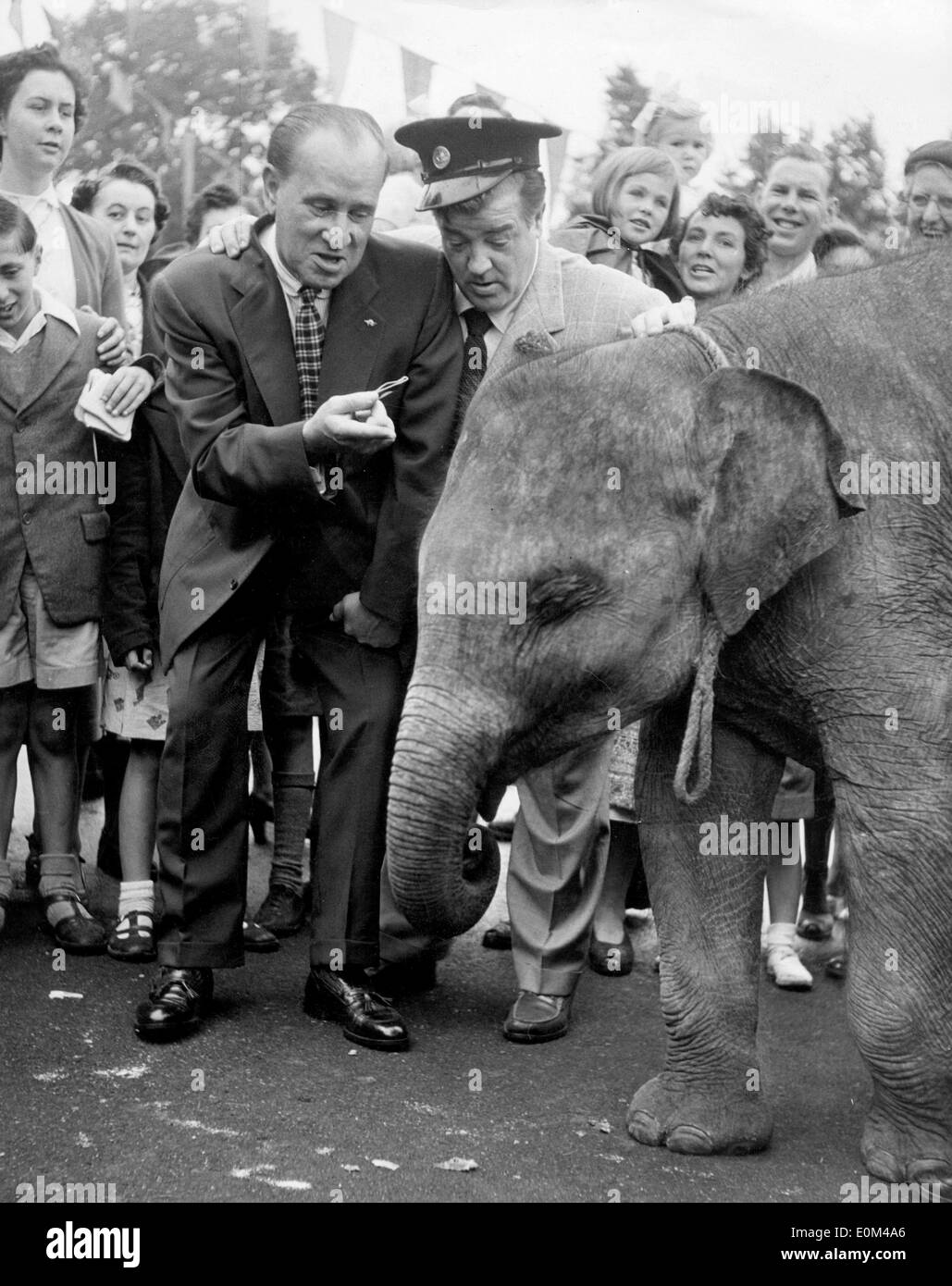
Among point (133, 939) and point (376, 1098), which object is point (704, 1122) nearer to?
point (376, 1098)

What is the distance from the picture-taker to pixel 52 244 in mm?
7445

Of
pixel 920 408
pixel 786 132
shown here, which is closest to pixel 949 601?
pixel 920 408

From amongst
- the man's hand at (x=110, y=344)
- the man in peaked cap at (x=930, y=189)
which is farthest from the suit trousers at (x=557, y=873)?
the man in peaked cap at (x=930, y=189)

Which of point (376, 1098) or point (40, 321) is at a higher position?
point (40, 321)

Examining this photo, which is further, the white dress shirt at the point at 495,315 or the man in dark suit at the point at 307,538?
the white dress shirt at the point at 495,315

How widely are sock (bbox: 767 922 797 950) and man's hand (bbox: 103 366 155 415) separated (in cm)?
302

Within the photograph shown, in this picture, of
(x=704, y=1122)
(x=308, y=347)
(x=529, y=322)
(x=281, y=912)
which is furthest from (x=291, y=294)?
(x=704, y=1122)

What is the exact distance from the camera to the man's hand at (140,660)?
6.56 meters

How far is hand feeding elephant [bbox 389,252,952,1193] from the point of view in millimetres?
4375

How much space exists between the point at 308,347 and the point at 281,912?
2.32 metres

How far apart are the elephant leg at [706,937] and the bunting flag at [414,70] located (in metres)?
11.4

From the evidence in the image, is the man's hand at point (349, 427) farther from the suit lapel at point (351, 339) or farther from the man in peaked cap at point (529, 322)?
Answer: the man in peaked cap at point (529, 322)

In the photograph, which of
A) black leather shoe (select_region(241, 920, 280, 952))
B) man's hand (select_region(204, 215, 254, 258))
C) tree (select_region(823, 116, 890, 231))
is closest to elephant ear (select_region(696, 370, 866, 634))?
man's hand (select_region(204, 215, 254, 258))

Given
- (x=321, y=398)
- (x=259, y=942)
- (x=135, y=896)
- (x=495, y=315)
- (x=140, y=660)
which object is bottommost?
(x=259, y=942)
